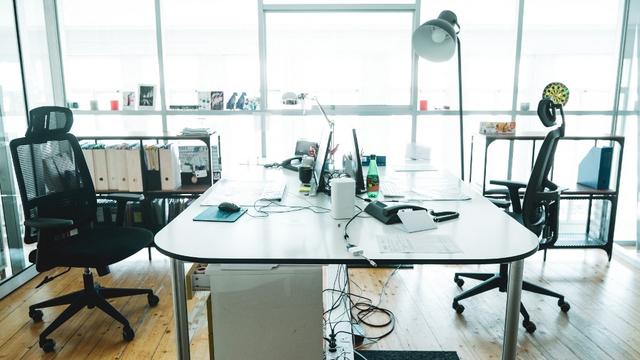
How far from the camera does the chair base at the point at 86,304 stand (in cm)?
248

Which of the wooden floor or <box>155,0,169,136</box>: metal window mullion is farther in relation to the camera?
<box>155,0,169,136</box>: metal window mullion

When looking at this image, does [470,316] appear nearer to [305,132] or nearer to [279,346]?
[279,346]

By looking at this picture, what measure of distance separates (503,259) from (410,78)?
2735 millimetres

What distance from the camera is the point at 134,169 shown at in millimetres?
3518

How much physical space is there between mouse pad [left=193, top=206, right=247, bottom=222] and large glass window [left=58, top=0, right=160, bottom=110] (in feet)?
7.05

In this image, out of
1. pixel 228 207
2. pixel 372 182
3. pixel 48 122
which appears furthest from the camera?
pixel 48 122

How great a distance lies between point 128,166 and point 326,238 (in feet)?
7.38

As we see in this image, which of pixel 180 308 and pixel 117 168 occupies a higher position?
pixel 117 168

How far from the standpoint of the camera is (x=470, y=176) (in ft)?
12.7

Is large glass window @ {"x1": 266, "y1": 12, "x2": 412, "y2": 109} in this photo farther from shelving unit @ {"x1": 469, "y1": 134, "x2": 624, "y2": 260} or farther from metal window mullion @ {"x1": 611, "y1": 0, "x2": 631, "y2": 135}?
metal window mullion @ {"x1": 611, "y1": 0, "x2": 631, "y2": 135}

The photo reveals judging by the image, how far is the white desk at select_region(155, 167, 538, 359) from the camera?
1.61 metres

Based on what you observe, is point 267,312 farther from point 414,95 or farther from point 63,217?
point 414,95

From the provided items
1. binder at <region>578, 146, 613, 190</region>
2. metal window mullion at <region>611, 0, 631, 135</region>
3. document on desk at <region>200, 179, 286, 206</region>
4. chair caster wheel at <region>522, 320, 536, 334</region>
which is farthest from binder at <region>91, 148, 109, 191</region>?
metal window mullion at <region>611, 0, 631, 135</region>

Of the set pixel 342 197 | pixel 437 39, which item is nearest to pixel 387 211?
pixel 342 197
